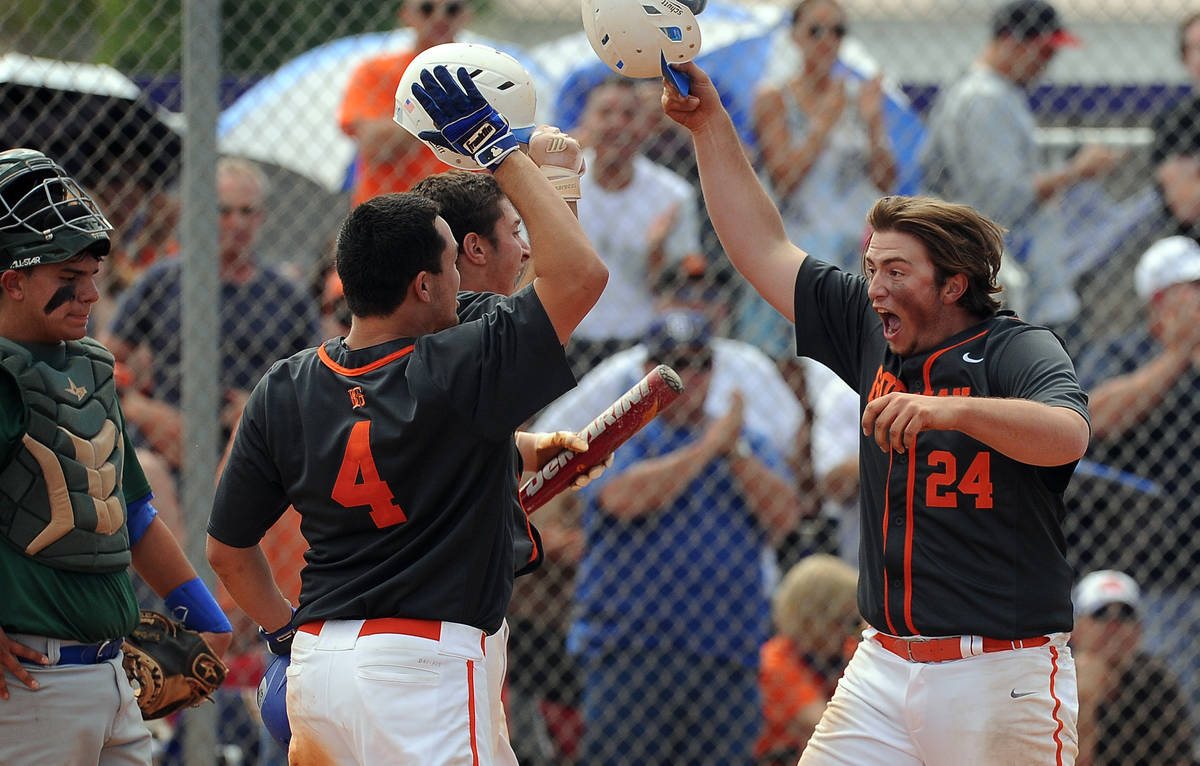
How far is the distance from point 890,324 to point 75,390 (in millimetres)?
1886

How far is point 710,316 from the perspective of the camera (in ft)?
18.0

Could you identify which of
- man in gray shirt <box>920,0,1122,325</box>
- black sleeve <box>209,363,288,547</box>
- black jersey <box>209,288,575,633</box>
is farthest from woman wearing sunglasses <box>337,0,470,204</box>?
black jersey <box>209,288,575,633</box>

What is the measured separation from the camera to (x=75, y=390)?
3.03 metres

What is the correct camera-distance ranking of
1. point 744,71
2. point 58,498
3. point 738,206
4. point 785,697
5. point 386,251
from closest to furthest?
point 386,251 < point 58,498 < point 738,206 < point 785,697 < point 744,71

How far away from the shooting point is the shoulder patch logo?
302cm

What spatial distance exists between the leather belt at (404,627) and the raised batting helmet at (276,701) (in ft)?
1.27

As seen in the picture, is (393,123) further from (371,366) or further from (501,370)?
(501,370)

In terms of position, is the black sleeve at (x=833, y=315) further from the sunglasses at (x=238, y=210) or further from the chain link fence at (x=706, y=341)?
the sunglasses at (x=238, y=210)

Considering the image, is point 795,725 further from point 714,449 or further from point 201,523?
point 201,523

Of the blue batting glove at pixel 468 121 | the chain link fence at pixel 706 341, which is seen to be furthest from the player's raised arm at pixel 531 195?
the chain link fence at pixel 706 341

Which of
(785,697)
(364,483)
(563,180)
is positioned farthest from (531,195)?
(785,697)

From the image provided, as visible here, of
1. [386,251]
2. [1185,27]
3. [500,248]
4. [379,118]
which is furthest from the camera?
[1185,27]

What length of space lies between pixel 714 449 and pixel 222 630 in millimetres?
2271

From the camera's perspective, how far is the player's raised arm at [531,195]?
273cm
